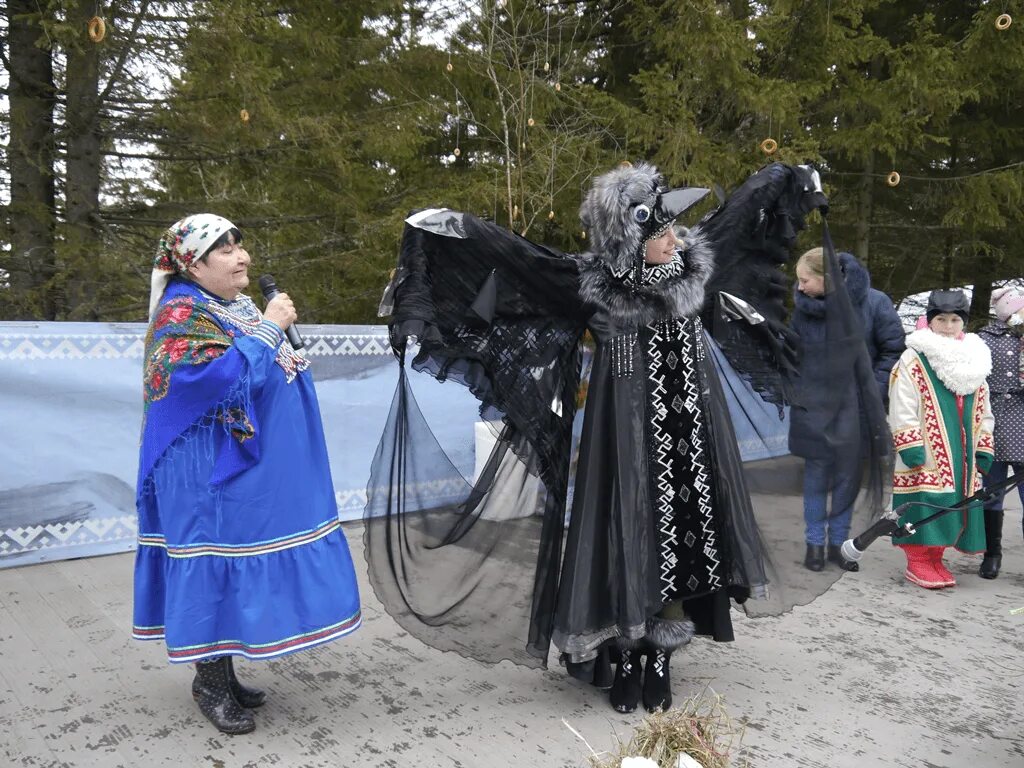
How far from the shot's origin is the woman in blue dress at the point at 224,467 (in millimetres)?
2533

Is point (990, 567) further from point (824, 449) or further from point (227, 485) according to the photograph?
point (227, 485)

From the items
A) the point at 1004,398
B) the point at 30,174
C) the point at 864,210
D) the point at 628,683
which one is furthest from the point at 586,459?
the point at 864,210

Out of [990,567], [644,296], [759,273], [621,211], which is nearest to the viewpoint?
[621,211]

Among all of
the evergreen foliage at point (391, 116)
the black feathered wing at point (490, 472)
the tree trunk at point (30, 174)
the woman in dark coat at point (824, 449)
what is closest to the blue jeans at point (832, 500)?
the woman in dark coat at point (824, 449)

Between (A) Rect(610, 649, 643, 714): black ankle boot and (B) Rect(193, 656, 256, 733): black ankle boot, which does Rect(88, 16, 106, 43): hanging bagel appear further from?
(A) Rect(610, 649, 643, 714): black ankle boot

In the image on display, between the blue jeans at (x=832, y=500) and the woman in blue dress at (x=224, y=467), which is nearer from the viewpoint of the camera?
the woman in blue dress at (x=224, y=467)

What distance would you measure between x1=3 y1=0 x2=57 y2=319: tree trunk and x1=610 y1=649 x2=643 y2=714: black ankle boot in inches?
219

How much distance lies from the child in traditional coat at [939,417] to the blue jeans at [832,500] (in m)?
1.66

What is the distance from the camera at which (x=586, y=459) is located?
281cm

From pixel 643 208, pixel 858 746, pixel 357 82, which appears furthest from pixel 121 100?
pixel 858 746

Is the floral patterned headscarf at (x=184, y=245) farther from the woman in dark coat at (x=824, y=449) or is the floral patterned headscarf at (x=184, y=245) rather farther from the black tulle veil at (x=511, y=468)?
the woman in dark coat at (x=824, y=449)

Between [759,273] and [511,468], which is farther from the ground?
[759,273]

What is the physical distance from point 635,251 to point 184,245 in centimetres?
143

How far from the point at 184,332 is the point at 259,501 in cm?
57
